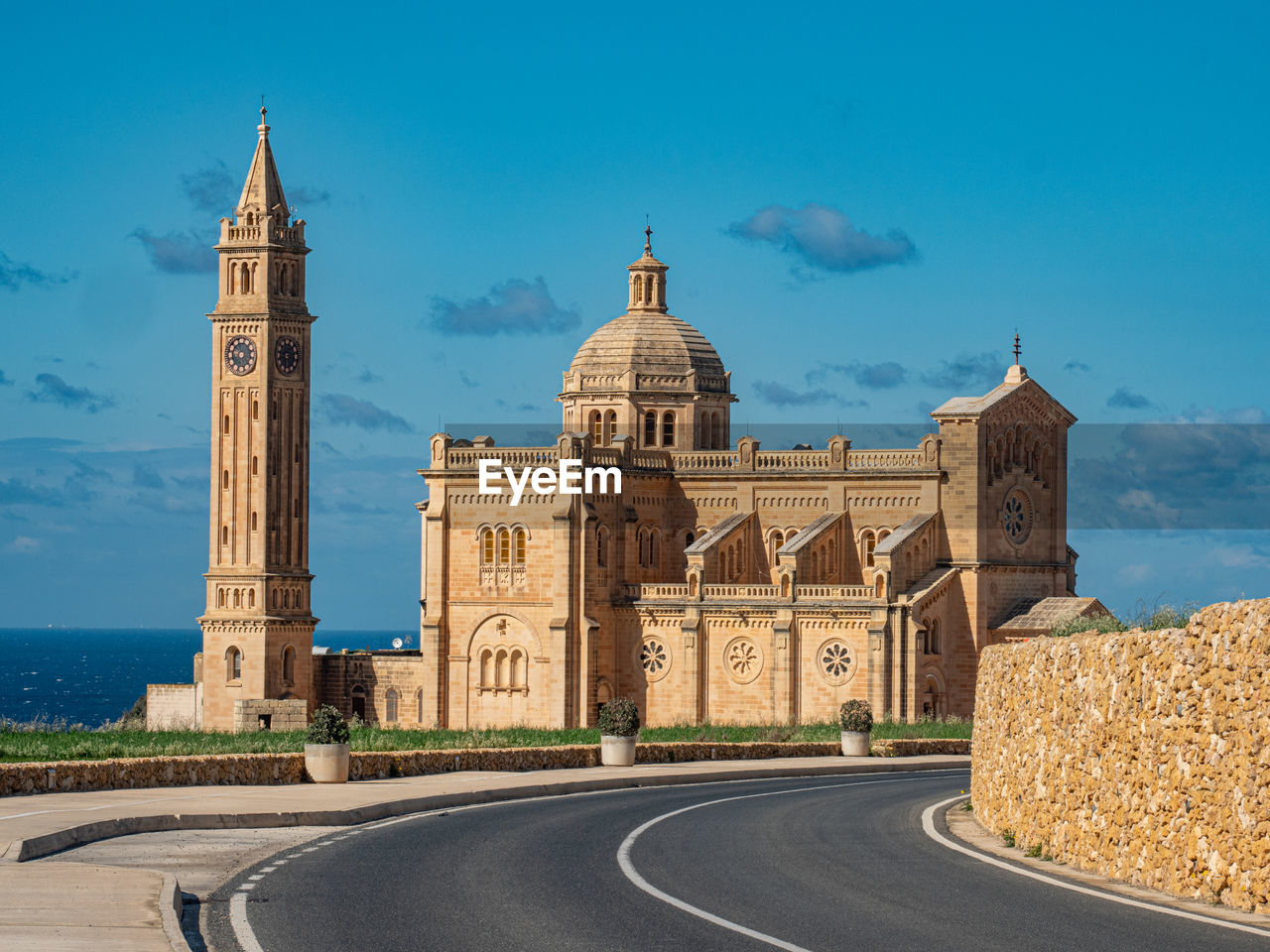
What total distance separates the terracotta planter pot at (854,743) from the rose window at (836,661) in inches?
887

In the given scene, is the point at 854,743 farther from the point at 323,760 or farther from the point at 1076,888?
the point at 1076,888

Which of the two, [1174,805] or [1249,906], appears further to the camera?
[1174,805]

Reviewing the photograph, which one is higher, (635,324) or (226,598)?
(635,324)

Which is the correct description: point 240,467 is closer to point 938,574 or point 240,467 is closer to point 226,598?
point 226,598

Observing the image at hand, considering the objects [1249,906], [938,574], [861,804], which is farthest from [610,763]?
[938,574]

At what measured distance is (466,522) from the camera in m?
75.6

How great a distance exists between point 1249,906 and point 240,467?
62493 millimetres

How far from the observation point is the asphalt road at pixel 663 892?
1709 cm

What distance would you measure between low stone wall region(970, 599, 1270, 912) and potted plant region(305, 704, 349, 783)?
41.1ft

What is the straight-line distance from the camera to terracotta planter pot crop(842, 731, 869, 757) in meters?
47.8

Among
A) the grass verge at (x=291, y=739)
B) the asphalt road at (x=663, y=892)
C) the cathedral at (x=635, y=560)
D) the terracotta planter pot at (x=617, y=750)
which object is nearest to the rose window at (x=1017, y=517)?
the cathedral at (x=635, y=560)

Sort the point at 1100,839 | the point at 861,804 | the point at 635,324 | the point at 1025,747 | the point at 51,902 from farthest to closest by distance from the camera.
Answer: the point at 635,324, the point at 861,804, the point at 1025,747, the point at 1100,839, the point at 51,902

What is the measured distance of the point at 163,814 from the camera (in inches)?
1022

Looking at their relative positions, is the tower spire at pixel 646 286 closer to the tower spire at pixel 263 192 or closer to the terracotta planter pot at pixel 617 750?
the tower spire at pixel 263 192
